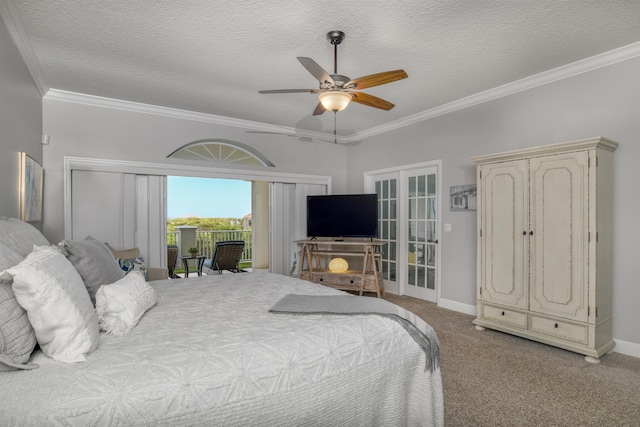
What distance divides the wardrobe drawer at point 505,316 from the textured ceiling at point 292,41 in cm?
234

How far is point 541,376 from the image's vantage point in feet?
8.18

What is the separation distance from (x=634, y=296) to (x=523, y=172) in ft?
4.43

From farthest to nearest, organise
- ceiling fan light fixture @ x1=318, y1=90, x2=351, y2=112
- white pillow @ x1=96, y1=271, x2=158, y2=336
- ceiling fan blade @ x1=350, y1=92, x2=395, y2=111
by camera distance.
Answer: ceiling fan blade @ x1=350, y1=92, x2=395, y2=111, ceiling fan light fixture @ x1=318, y1=90, x2=351, y2=112, white pillow @ x1=96, y1=271, x2=158, y2=336

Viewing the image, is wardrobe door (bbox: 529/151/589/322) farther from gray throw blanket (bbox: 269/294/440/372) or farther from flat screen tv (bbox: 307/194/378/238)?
flat screen tv (bbox: 307/194/378/238)

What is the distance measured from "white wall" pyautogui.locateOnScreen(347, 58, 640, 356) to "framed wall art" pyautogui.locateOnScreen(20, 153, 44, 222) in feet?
13.9

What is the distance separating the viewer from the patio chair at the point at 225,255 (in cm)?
586

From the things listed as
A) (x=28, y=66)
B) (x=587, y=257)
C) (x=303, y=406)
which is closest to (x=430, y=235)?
(x=587, y=257)

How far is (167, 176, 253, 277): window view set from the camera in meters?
8.12

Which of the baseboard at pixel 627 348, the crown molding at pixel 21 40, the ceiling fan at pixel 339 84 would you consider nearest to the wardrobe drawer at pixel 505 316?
the baseboard at pixel 627 348

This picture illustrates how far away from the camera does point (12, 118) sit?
2492mm

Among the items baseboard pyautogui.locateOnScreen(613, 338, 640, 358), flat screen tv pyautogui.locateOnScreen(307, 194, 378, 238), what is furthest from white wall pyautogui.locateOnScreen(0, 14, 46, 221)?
baseboard pyautogui.locateOnScreen(613, 338, 640, 358)

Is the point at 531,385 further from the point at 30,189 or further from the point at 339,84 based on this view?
the point at 30,189

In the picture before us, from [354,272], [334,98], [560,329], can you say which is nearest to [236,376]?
[334,98]

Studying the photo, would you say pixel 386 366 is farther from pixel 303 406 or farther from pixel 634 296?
pixel 634 296
